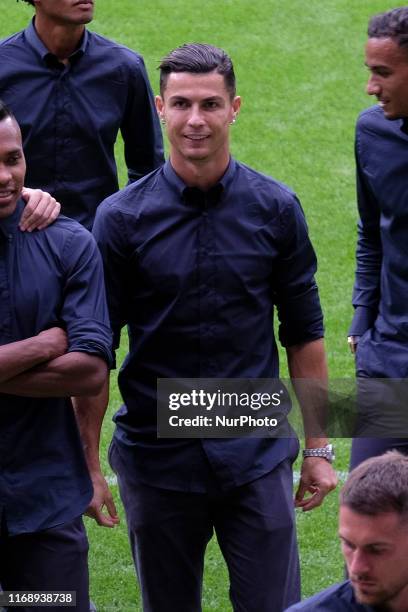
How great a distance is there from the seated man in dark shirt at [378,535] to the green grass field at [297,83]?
4.24 m

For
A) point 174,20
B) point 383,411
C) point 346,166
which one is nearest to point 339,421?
point 383,411

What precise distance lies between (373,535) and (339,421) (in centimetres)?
191

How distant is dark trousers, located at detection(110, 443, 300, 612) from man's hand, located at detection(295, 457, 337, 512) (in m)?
0.12

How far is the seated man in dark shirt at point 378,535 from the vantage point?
3.81m

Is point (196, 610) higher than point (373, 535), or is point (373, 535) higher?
point (373, 535)

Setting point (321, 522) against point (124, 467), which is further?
point (321, 522)

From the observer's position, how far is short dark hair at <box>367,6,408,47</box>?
5141mm

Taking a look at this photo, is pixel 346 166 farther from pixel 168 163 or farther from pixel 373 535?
pixel 373 535

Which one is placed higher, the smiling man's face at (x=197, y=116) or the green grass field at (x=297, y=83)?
the smiling man's face at (x=197, y=116)

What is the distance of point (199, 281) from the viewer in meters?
5.01

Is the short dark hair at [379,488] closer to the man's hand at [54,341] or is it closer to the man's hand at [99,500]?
the man's hand at [54,341]

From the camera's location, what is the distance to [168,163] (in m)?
5.13

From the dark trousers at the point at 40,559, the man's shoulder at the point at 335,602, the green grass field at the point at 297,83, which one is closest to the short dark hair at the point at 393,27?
the dark trousers at the point at 40,559

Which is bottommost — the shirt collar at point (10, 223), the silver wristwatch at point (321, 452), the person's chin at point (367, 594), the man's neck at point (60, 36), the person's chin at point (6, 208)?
the silver wristwatch at point (321, 452)
